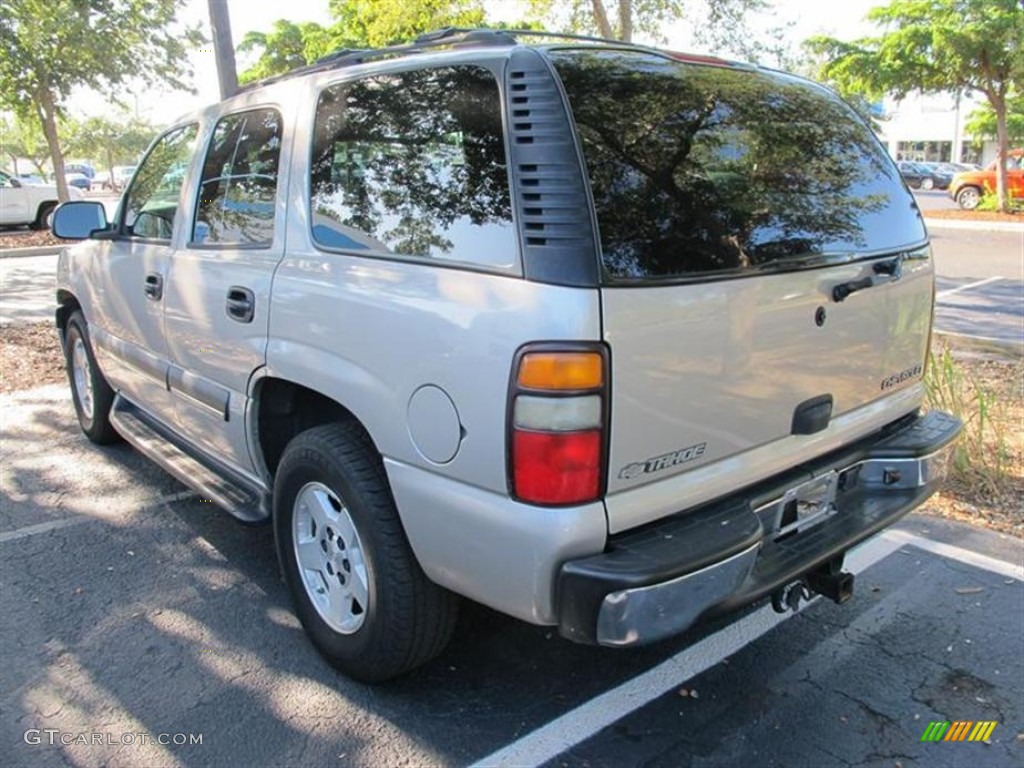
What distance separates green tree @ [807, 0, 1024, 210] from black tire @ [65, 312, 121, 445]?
68.0 ft

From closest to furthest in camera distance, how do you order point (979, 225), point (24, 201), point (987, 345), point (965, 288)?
point (987, 345) < point (965, 288) < point (979, 225) < point (24, 201)

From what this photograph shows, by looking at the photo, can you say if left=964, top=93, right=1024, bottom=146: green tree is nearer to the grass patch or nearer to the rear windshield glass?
the grass patch

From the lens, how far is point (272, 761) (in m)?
2.46

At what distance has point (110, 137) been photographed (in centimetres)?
4953

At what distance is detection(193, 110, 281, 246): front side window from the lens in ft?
10.1

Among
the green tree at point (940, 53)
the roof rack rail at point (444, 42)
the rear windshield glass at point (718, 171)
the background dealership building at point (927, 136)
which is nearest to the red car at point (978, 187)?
the green tree at point (940, 53)

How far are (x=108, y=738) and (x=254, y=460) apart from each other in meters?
1.07

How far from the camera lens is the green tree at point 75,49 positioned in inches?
620

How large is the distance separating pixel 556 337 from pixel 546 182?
42 cm

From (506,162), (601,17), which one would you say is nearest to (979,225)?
(601,17)

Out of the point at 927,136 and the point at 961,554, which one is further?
the point at 927,136

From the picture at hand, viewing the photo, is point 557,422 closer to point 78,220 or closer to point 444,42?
point 444,42

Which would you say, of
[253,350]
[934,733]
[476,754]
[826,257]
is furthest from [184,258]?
[934,733]

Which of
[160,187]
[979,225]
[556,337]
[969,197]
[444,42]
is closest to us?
[556,337]
